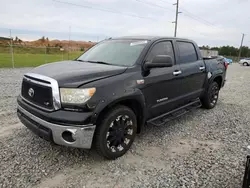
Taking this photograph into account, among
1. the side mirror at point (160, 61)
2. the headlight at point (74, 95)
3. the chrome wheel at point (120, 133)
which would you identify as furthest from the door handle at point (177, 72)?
the headlight at point (74, 95)

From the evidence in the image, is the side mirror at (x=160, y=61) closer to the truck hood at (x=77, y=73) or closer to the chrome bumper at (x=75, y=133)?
the truck hood at (x=77, y=73)

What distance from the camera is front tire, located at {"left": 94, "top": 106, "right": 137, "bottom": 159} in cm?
271

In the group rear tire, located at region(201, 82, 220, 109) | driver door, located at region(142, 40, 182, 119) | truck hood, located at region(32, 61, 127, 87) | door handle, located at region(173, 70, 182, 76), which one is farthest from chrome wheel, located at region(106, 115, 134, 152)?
rear tire, located at region(201, 82, 220, 109)

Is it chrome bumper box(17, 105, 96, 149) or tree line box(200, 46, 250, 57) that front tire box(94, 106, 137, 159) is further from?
tree line box(200, 46, 250, 57)

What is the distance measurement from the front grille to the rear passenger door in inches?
99.7

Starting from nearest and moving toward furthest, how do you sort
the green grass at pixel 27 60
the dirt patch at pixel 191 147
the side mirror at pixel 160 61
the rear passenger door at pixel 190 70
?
the side mirror at pixel 160 61 → the dirt patch at pixel 191 147 → the rear passenger door at pixel 190 70 → the green grass at pixel 27 60

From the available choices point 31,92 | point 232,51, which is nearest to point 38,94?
point 31,92

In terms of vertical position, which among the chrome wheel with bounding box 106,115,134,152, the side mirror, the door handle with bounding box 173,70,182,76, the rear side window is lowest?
the chrome wheel with bounding box 106,115,134,152

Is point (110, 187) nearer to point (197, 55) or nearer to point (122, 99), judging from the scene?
point (122, 99)

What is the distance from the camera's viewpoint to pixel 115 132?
2.91m

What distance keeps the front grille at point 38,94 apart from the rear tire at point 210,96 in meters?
3.97

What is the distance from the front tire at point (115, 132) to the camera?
2709 millimetres

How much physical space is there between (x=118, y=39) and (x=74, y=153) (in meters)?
2.28

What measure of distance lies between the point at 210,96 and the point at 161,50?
8.20 ft
